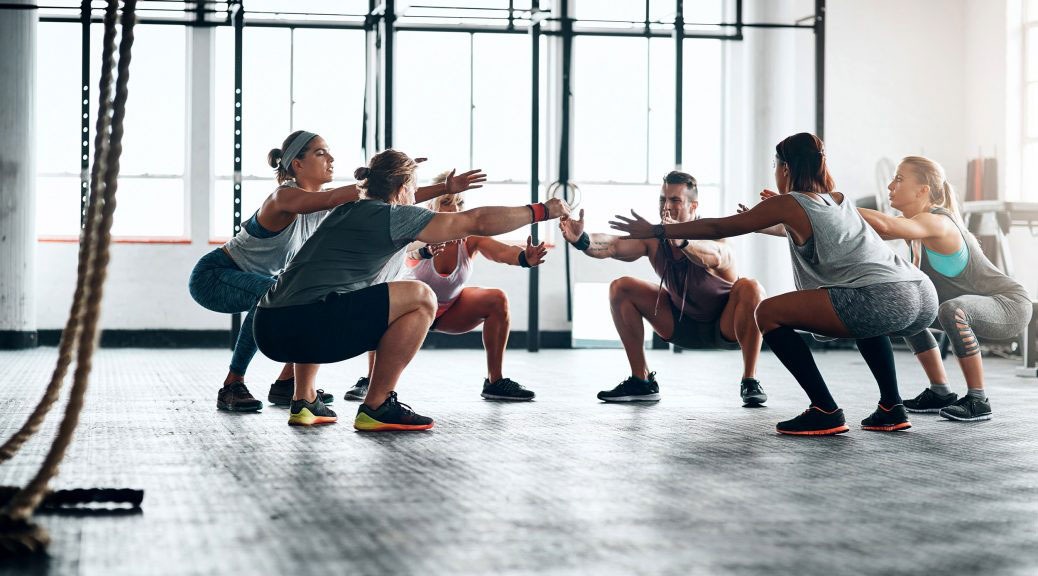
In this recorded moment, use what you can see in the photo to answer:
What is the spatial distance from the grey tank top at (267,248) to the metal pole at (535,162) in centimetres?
408

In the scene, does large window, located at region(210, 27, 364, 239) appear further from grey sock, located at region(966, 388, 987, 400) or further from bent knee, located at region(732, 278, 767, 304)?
grey sock, located at region(966, 388, 987, 400)

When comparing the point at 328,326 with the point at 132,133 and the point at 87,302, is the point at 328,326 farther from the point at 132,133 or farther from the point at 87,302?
the point at 132,133

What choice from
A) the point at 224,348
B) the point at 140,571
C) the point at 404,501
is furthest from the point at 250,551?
the point at 224,348

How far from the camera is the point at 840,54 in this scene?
27.9 feet

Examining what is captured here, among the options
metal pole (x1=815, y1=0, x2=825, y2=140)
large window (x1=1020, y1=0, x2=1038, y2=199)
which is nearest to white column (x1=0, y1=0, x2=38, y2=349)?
metal pole (x1=815, y1=0, x2=825, y2=140)

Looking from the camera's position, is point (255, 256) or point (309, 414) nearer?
point (309, 414)

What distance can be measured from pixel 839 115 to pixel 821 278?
5415 millimetres

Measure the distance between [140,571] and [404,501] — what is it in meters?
0.68

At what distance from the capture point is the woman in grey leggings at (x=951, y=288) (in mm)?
3895

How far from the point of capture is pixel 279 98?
347 inches

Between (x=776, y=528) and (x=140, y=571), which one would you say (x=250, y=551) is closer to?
(x=140, y=571)

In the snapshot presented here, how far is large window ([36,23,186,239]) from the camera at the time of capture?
8656 mm

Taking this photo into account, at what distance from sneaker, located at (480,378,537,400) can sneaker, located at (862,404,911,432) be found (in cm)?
138

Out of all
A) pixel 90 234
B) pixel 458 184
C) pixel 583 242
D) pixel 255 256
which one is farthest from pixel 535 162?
pixel 90 234
